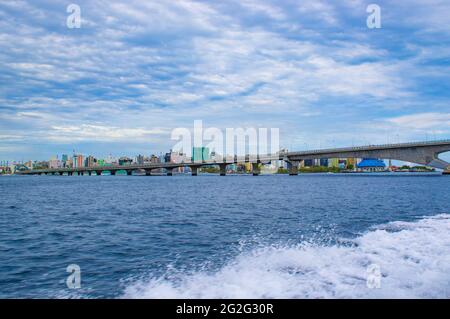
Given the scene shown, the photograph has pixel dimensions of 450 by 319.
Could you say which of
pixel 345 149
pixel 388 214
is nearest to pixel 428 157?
pixel 345 149

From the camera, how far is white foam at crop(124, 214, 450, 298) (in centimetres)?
1128

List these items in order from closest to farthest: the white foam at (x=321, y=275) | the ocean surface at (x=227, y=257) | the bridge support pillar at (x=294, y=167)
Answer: the white foam at (x=321, y=275), the ocean surface at (x=227, y=257), the bridge support pillar at (x=294, y=167)

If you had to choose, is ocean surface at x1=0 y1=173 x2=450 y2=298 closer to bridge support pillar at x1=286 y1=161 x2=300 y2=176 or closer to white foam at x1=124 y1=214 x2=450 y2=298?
white foam at x1=124 y1=214 x2=450 y2=298

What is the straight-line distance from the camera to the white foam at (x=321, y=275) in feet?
37.0

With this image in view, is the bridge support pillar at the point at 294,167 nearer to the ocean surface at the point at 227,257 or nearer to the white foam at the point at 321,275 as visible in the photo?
the ocean surface at the point at 227,257

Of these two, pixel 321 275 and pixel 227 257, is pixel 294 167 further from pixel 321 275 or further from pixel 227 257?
pixel 321 275

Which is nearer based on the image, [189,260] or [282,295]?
[282,295]

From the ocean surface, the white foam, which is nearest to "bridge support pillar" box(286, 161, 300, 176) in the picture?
the ocean surface

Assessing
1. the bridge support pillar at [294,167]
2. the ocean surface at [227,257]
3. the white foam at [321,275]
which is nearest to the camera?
the white foam at [321,275]

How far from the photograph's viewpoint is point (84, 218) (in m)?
31.7

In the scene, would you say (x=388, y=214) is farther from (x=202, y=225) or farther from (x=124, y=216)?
(x=124, y=216)

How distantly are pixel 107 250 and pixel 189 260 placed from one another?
5295 millimetres

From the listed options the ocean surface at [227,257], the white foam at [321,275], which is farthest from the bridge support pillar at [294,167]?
the white foam at [321,275]

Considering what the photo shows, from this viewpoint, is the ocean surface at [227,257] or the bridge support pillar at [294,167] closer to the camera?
the ocean surface at [227,257]
